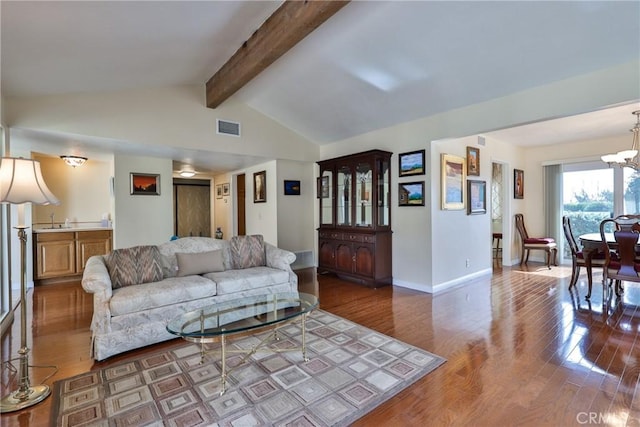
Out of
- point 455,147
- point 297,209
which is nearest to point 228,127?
point 297,209

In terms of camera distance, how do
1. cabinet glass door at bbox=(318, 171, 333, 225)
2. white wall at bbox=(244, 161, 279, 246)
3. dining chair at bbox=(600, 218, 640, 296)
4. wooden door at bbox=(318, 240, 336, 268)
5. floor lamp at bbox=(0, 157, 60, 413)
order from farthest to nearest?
white wall at bbox=(244, 161, 279, 246), cabinet glass door at bbox=(318, 171, 333, 225), wooden door at bbox=(318, 240, 336, 268), dining chair at bbox=(600, 218, 640, 296), floor lamp at bbox=(0, 157, 60, 413)

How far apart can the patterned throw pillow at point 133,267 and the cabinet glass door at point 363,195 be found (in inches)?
117

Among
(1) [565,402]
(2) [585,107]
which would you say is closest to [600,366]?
(1) [565,402]

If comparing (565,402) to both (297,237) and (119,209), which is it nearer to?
(297,237)

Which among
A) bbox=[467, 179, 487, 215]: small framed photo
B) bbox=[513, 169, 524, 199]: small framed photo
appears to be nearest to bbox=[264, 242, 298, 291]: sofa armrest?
bbox=[467, 179, 487, 215]: small framed photo

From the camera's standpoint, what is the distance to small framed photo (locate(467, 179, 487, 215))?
5.11m

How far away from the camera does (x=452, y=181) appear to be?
466 cm

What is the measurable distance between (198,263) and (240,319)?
136 cm

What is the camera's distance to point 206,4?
2.49 meters

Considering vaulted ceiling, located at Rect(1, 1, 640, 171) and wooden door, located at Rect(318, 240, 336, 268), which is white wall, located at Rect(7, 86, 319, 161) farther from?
wooden door, located at Rect(318, 240, 336, 268)

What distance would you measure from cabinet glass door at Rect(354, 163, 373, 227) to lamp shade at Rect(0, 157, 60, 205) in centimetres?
381

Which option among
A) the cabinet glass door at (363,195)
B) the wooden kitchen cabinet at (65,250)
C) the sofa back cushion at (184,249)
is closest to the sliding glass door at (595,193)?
the cabinet glass door at (363,195)

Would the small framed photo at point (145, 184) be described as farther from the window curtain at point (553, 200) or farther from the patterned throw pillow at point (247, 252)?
the window curtain at point (553, 200)

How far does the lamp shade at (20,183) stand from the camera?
6.28 ft
